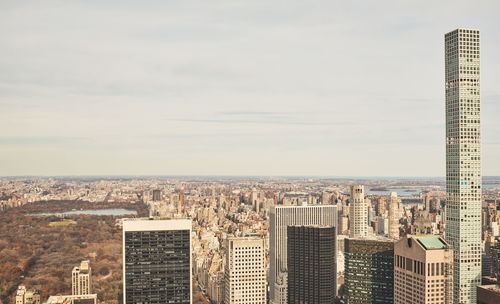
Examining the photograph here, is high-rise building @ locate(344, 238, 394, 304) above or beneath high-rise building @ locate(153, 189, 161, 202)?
beneath

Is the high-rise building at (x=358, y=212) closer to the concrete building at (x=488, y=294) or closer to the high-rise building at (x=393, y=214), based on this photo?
the high-rise building at (x=393, y=214)

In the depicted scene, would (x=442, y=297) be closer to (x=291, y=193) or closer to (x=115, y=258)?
(x=115, y=258)

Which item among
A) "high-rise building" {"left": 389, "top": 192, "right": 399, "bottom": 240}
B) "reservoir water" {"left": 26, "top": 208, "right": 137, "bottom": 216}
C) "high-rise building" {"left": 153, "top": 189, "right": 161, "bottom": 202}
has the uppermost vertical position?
"high-rise building" {"left": 153, "top": 189, "right": 161, "bottom": 202}

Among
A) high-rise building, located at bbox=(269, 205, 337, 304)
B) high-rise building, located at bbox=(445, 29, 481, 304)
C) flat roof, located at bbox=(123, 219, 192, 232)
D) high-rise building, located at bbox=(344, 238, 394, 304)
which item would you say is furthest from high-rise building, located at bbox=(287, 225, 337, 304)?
flat roof, located at bbox=(123, 219, 192, 232)

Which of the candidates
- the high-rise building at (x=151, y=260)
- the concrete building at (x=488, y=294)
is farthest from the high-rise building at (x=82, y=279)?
the concrete building at (x=488, y=294)

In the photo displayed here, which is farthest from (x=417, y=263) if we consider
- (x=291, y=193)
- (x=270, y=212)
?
(x=291, y=193)

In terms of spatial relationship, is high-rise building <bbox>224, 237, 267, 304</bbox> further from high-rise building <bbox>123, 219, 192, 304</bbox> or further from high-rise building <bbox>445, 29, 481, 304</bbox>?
high-rise building <bbox>445, 29, 481, 304</bbox>
